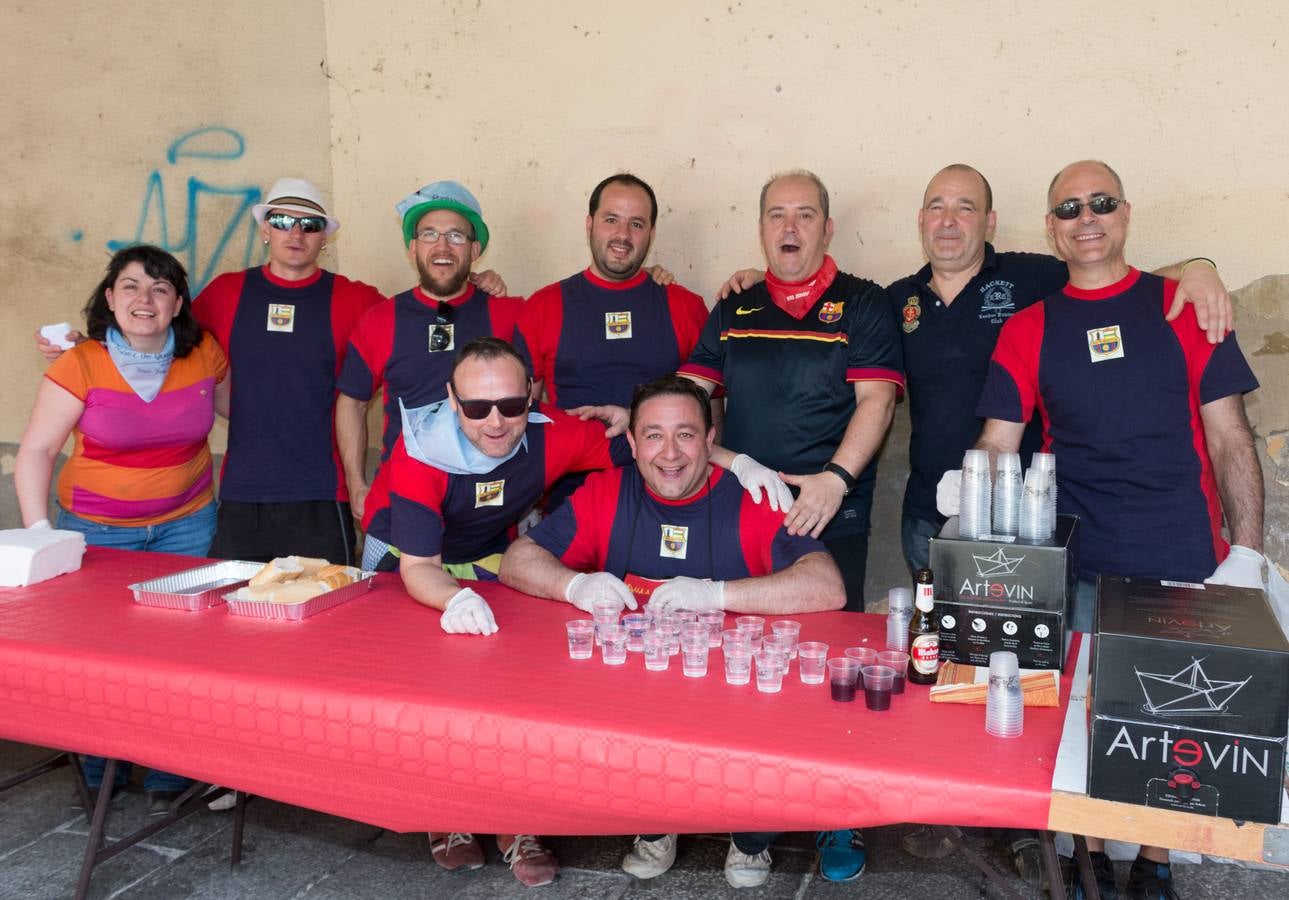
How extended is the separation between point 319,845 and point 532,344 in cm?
201

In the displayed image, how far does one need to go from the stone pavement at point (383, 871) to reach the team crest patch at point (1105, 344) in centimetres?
155

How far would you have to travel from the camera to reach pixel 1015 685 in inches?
81.0

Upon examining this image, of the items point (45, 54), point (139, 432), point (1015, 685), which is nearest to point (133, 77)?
point (45, 54)

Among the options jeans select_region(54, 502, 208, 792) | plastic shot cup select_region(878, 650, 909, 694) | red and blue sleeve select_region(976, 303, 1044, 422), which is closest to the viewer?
plastic shot cup select_region(878, 650, 909, 694)

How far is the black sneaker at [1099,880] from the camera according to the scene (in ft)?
9.63

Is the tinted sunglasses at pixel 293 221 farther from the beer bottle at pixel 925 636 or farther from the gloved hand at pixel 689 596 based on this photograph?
the beer bottle at pixel 925 636

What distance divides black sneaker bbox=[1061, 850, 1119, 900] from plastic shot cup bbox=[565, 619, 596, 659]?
5.27 ft

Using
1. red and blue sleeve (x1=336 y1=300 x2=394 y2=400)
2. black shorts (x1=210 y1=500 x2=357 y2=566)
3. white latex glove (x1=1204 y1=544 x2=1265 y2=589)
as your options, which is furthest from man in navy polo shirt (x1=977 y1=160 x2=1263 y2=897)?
black shorts (x1=210 y1=500 x2=357 y2=566)

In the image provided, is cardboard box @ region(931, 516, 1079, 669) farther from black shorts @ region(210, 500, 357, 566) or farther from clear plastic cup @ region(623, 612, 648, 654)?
black shorts @ region(210, 500, 357, 566)

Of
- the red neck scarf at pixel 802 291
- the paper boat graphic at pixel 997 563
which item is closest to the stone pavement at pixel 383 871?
the paper boat graphic at pixel 997 563

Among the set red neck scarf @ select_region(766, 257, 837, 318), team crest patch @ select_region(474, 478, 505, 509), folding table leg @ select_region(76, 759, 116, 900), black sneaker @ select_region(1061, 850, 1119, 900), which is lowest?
black sneaker @ select_region(1061, 850, 1119, 900)

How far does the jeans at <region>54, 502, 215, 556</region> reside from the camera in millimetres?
3807

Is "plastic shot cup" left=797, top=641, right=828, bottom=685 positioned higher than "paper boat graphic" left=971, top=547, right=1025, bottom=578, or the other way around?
"paper boat graphic" left=971, top=547, right=1025, bottom=578

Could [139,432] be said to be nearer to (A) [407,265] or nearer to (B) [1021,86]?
(A) [407,265]
